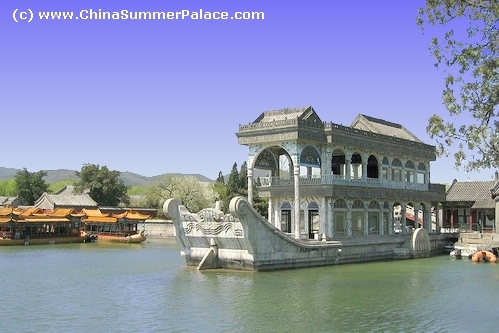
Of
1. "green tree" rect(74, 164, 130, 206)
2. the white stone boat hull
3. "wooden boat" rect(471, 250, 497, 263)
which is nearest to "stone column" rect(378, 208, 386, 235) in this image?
the white stone boat hull

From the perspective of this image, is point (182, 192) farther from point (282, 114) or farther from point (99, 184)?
point (282, 114)

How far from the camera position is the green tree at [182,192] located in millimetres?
64875

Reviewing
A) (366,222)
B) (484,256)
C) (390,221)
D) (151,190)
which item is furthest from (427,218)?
(151,190)

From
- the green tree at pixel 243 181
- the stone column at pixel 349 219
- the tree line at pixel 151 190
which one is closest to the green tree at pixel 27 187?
the tree line at pixel 151 190

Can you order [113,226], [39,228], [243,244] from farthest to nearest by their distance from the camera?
[113,226] < [39,228] < [243,244]

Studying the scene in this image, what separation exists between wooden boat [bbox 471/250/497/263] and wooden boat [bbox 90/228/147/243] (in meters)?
26.4

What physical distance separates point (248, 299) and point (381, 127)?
62.4 feet

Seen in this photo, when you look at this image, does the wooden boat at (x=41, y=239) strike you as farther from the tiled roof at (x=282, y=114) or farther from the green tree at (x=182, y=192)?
the tiled roof at (x=282, y=114)

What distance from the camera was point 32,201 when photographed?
7431cm

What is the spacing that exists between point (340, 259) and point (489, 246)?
9898 mm

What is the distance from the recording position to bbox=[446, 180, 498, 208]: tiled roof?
40938mm

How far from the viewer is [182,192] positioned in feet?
218

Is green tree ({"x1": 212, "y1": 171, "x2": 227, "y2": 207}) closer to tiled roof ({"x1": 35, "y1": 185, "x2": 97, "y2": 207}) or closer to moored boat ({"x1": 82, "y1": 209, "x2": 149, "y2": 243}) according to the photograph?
moored boat ({"x1": 82, "y1": 209, "x2": 149, "y2": 243})

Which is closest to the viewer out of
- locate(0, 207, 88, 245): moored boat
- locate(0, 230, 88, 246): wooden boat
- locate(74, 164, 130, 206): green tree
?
locate(0, 230, 88, 246): wooden boat
